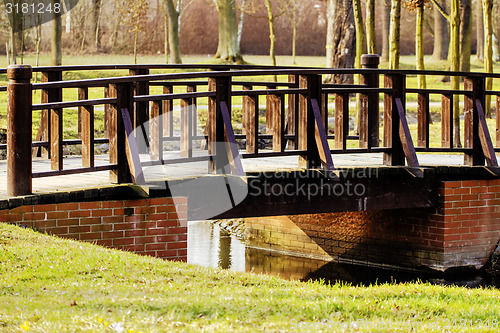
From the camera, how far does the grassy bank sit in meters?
5.22

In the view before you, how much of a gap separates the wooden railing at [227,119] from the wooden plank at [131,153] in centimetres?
2

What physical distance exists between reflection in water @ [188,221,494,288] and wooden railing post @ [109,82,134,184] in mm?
2782

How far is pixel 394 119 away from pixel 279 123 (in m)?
1.56

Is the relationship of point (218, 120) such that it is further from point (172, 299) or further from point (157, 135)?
point (172, 299)

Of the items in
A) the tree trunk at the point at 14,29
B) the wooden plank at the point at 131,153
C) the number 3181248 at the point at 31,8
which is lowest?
the wooden plank at the point at 131,153

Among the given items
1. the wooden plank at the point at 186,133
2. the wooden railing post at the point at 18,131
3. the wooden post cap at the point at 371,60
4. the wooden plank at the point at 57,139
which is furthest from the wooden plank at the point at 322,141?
the wooden railing post at the point at 18,131

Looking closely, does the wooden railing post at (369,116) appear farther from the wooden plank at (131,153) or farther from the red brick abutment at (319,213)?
the wooden plank at (131,153)

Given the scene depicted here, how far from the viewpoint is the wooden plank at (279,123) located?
9852 mm

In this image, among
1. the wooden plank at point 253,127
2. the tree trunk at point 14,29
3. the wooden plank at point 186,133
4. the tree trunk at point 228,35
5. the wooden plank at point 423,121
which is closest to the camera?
the wooden plank at point 253,127

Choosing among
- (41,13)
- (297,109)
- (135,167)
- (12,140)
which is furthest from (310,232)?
(41,13)

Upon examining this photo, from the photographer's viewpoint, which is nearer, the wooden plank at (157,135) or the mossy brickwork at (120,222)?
the mossy brickwork at (120,222)

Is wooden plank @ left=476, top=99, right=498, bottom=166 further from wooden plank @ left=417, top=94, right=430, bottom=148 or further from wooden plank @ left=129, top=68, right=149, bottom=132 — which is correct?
wooden plank @ left=129, top=68, right=149, bottom=132

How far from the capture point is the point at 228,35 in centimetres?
3450

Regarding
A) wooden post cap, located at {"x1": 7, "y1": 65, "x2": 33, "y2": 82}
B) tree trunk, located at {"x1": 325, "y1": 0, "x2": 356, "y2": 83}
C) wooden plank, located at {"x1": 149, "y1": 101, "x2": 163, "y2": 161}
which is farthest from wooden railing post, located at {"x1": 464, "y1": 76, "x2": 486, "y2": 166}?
tree trunk, located at {"x1": 325, "y1": 0, "x2": 356, "y2": 83}
